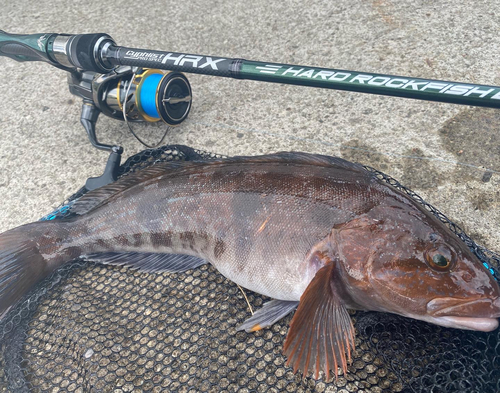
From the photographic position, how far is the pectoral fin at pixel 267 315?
6.46 ft

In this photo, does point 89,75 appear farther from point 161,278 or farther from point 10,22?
point 10,22

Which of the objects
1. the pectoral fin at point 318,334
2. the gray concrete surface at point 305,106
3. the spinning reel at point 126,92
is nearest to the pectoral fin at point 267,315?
the pectoral fin at point 318,334

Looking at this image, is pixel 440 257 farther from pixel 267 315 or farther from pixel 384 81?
pixel 384 81

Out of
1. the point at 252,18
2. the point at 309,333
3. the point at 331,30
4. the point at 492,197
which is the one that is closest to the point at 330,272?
the point at 309,333

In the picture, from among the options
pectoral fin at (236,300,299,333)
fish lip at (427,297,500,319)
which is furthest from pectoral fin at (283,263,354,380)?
fish lip at (427,297,500,319)

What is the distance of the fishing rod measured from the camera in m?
2.20

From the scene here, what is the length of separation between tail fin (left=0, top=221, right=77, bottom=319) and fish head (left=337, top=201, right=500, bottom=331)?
172 centimetres

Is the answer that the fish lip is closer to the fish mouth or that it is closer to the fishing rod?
the fish mouth

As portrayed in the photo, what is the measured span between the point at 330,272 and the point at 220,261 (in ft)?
2.15

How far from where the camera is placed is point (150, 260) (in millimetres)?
2361

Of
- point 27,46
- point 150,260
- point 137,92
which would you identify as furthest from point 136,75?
point 150,260

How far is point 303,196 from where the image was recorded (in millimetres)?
1960

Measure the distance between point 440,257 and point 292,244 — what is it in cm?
69

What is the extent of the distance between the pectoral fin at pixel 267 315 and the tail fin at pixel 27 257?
47.8 inches
